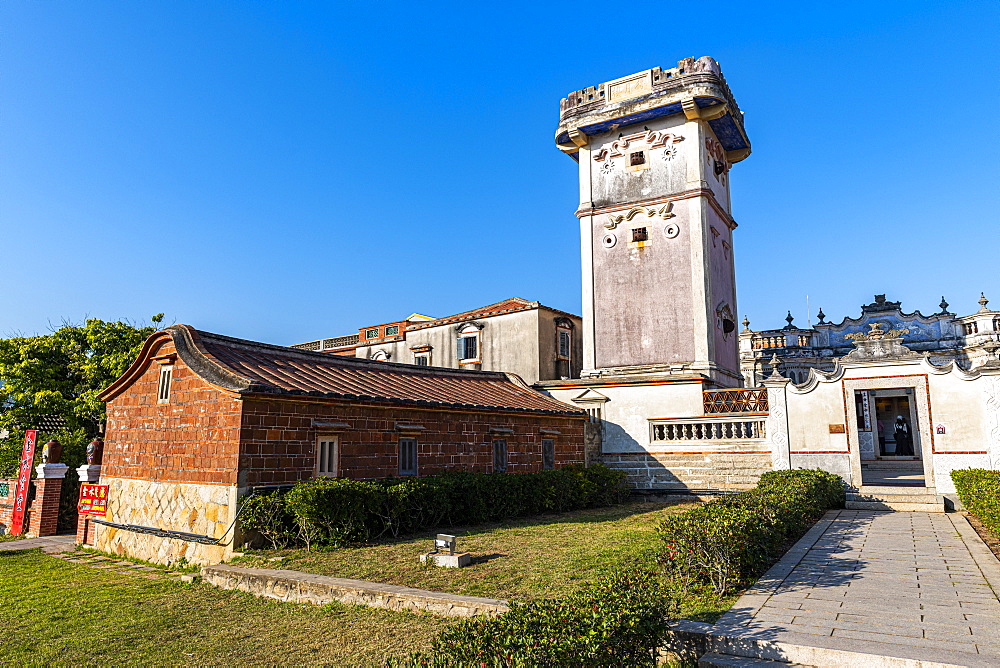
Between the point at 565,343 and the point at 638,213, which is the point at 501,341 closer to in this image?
the point at 565,343

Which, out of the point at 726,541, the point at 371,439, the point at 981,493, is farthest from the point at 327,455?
the point at 981,493

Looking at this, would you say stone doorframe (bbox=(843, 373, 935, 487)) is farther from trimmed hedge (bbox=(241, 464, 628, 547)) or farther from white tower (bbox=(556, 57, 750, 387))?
trimmed hedge (bbox=(241, 464, 628, 547))

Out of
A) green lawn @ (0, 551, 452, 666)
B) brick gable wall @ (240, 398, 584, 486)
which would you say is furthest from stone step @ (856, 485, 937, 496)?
green lawn @ (0, 551, 452, 666)

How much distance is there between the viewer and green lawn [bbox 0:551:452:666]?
6352mm

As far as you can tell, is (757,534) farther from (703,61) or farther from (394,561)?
(703,61)

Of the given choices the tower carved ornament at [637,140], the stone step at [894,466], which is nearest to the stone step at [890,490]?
the stone step at [894,466]

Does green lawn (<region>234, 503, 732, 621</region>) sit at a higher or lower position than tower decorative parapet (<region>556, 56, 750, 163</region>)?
lower

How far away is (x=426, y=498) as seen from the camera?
12.9 m

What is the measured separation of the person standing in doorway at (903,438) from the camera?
27016 millimetres

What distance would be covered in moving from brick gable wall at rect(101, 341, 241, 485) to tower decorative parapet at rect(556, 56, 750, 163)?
17.4 metres

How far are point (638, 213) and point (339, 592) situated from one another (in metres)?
18.7

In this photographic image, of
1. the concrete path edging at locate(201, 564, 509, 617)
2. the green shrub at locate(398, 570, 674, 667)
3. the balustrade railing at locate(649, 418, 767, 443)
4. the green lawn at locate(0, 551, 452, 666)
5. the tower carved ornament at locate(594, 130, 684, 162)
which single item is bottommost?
the green lawn at locate(0, 551, 452, 666)

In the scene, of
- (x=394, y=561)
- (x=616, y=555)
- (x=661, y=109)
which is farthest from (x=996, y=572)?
(x=661, y=109)

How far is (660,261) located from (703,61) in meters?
7.53
